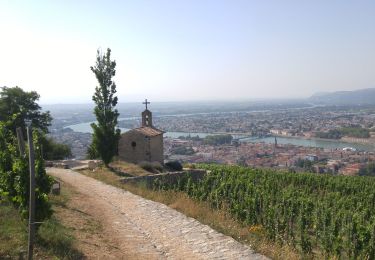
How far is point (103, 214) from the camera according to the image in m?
11.6

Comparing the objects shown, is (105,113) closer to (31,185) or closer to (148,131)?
Result: (148,131)

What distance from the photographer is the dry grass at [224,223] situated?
8.39m

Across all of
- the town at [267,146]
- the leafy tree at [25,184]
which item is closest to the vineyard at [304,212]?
the leafy tree at [25,184]

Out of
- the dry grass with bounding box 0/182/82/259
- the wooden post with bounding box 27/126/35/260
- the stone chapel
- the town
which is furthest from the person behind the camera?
the town

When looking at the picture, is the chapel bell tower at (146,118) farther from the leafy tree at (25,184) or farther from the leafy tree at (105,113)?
the leafy tree at (25,184)

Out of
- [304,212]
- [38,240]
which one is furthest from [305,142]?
[38,240]

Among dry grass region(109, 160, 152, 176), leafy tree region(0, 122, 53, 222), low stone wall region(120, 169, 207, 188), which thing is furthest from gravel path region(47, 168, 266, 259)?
dry grass region(109, 160, 152, 176)

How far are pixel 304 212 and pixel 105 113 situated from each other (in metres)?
12.5

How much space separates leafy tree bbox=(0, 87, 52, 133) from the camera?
29883 millimetres

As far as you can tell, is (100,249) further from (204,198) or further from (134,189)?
(204,198)

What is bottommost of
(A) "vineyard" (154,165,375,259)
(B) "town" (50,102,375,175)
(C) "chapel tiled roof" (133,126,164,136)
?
(B) "town" (50,102,375,175)

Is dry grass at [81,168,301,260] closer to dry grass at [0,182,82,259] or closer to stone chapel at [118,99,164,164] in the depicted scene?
dry grass at [0,182,82,259]

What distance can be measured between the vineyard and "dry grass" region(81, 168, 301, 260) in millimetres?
1083

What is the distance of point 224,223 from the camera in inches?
416
